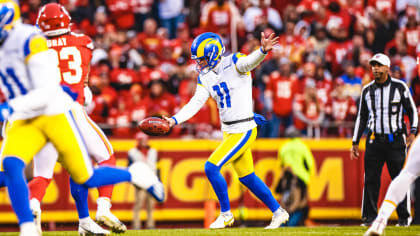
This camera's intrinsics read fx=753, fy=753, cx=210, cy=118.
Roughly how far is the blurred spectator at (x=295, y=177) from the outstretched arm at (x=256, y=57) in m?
4.97

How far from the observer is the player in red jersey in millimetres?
6785

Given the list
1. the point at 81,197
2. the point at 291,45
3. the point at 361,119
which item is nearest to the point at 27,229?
the point at 81,197

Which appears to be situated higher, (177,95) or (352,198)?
(177,95)

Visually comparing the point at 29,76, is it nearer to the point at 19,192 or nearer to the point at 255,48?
the point at 19,192

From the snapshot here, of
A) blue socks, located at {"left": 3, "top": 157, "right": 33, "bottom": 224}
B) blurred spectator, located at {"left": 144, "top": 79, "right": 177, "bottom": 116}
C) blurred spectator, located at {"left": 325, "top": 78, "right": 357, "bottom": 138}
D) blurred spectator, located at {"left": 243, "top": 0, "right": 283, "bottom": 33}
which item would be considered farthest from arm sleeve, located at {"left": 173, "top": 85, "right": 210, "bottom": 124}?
blurred spectator, located at {"left": 243, "top": 0, "right": 283, "bottom": 33}

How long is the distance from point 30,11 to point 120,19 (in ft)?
6.16

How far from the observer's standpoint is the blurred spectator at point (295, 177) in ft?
41.7

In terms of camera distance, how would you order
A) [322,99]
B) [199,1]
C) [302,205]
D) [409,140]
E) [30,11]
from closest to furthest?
[409,140]
[302,205]
[322,99]
[30,11]
[199,1]

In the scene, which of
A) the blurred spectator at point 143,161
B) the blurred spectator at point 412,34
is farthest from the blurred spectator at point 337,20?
the blurred spectator at point 143,161

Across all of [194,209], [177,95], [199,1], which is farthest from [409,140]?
[199,1]

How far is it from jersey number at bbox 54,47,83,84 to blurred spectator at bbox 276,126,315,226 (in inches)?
248

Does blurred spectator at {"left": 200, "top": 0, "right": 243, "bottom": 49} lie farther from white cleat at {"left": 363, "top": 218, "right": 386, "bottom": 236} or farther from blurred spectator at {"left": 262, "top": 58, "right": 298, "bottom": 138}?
white cleat at {"left": 363, "top": 218, "right": 386, "bottom": 236}

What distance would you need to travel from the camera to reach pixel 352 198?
13305 mm

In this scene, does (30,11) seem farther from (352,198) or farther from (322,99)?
(352,198)
